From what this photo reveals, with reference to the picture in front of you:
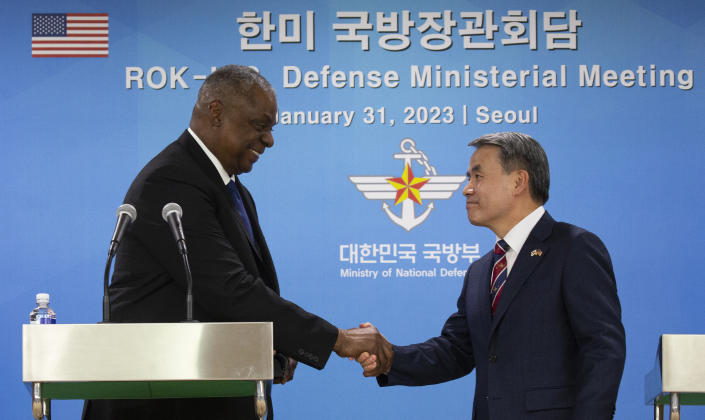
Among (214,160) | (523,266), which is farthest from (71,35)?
(523,266)

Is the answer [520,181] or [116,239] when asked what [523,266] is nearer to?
[520,181]

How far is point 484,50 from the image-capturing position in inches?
198

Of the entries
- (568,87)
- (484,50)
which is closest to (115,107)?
(484,50)

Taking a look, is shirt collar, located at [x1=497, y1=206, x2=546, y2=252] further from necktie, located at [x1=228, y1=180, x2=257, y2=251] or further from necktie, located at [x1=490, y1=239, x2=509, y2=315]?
necktie, located at [x1=228, y1=180, x2=257, y2=251]

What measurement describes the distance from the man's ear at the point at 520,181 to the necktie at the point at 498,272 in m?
0.19

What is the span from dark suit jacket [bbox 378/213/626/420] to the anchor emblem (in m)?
2.09

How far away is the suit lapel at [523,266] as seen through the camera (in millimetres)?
2764

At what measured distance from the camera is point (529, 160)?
3010mm

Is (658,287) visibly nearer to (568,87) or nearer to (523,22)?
(568,87)

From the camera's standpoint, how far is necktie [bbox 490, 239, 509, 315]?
2897mm

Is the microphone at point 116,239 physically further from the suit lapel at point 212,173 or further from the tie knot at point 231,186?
the tie knot at point 231,186

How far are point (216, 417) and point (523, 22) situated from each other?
3394 millimetres

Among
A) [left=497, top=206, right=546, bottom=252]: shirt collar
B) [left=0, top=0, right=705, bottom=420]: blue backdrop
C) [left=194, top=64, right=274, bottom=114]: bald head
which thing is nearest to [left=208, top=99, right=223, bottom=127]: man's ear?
[left=194, top=64, right=274, bottom=114]: bald head

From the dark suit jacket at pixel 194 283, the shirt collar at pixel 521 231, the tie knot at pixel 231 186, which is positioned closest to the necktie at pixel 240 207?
the tie knot at pixel 231 186
